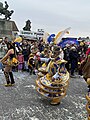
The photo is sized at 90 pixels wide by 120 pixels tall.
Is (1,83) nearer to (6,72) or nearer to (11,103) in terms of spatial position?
(6,72)

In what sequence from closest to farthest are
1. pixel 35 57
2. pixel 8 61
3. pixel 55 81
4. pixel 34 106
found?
1. pixel 34 106
2. pixel 55 81
3. pixel 8 61
4. pixel 35 57

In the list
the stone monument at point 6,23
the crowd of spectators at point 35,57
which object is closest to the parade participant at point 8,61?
the crowd of spectators at point 35,57

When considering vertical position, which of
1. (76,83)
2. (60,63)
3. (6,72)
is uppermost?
(60,63)

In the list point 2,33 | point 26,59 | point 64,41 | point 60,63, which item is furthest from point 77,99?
point 2,33

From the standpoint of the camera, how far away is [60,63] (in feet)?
18.9

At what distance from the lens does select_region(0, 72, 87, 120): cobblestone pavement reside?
4.96 m

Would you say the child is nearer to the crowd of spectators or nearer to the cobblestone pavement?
the crowd of spectators

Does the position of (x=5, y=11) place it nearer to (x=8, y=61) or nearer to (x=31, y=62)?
(x=31, y=62)

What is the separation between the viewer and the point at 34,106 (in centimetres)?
561

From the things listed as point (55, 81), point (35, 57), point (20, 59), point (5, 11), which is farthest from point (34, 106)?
point (5, 11)

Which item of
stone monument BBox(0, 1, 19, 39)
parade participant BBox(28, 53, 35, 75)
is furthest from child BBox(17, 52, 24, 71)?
stone monument BBox(0, 1, 19, 39)

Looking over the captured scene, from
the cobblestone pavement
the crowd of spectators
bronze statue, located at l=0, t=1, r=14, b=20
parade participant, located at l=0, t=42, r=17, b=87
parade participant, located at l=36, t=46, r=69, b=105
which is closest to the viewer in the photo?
the cobblestone pavement

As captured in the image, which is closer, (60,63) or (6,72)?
(60,63)

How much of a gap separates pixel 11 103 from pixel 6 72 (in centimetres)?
196
